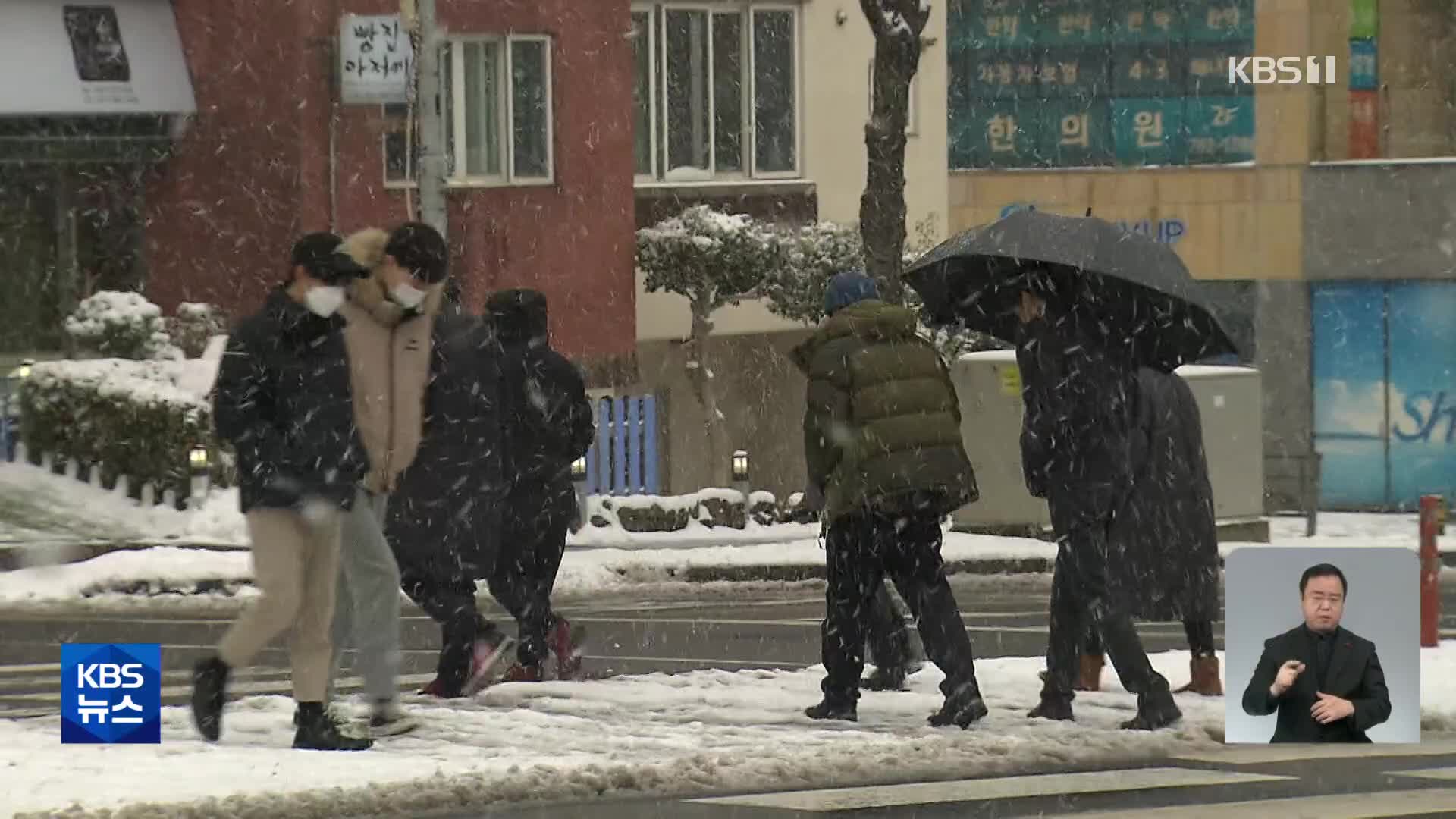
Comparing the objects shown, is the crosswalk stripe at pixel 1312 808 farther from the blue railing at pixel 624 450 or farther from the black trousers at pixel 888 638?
the blue railing at pixel 624 450

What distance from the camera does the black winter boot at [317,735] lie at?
10.8m

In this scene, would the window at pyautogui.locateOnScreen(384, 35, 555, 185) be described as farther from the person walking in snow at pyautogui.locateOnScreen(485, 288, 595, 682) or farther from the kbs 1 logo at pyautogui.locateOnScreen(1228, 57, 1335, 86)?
the person walking in snow at pyautogui.locateOnScreen(485, 288, 595, 682)

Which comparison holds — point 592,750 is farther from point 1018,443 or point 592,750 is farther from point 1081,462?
point 1018,443

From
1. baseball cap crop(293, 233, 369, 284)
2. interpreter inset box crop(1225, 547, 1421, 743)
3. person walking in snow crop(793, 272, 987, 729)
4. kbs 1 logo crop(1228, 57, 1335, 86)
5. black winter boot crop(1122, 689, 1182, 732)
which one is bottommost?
black winter boot crop(1122, 689, 1182, 732)

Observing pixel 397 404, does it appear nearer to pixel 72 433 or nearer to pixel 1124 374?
pixel 1124 374

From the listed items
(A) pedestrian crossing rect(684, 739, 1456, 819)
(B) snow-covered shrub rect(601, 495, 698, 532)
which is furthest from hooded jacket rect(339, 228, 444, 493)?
(B) snow-covered shrub rect(601, 495, 698, 532)

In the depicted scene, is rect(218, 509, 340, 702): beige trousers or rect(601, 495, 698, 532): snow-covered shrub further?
rect(601, 495, 698, 532): snow-covered shrub

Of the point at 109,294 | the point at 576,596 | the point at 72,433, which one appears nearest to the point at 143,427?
the point at 72,433

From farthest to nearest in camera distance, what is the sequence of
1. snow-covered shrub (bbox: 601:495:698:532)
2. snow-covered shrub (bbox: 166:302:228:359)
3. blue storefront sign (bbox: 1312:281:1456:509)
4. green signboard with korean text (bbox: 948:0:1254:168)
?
green signboard with korean text (bbox: 948:0:1254:168) → blue storefront sign (bbox: 1312:281:1456:509) → snow-covered shrub (bbox: 166:302:228:359) → snow-covered shrub (bbox: 601:495:698:532)

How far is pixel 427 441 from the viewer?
488 inches

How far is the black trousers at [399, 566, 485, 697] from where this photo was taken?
12539mm

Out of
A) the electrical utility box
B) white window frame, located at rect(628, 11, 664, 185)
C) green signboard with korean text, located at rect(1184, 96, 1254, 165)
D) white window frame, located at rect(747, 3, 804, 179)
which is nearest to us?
the electrical utility box

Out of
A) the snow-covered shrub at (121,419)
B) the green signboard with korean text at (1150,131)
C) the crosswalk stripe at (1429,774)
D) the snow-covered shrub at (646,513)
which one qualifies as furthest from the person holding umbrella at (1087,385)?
the green signboard with korean text at (1150,131)

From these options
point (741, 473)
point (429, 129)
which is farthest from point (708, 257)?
point (429, 129)
